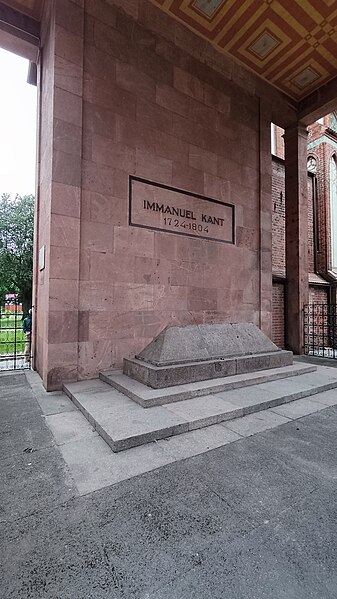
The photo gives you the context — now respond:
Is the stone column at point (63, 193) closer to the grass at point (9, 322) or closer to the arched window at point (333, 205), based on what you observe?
the grass at point (9, 322)

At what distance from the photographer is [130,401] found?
4004 mm

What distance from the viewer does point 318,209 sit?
482 inches

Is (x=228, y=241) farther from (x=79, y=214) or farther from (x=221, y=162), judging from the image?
(x=79, y=214)

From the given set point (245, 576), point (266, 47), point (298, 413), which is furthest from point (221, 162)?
point (245, 576)

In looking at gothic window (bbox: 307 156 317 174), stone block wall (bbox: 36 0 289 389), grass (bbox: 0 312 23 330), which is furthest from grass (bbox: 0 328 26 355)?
gothic window (bbox: 307 156 317 174)

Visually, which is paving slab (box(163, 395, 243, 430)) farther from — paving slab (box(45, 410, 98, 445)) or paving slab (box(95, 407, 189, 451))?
paving slab (box(45, 410, 98, 445))

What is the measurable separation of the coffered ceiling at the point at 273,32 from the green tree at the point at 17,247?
50.0 feet

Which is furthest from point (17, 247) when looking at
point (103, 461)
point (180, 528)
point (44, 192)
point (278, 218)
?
point (180, 528)

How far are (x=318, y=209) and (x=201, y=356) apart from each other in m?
10.4

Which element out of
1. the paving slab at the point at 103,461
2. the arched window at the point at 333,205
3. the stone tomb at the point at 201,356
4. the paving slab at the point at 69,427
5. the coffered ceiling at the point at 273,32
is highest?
the coffered ceiling at the point at 273,32

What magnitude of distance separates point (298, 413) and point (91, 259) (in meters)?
4.19

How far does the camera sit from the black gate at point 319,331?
880cm

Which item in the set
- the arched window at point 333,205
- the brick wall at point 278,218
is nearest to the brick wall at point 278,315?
the brick wall at point 278,218

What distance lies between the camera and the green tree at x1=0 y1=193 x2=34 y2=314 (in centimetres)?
1809
